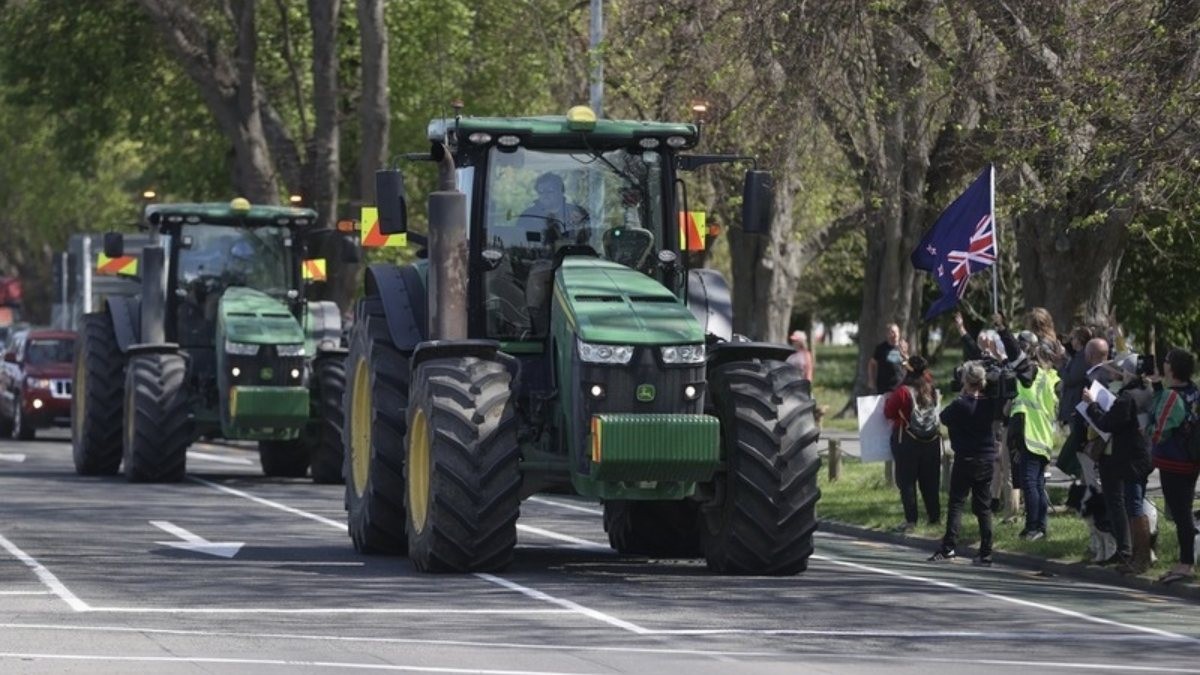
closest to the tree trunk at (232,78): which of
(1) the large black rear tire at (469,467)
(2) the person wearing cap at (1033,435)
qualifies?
(2) the person wearing cap at (1033,435)

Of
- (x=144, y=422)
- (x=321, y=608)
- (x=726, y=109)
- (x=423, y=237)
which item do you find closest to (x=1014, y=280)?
(x=726, y=109)

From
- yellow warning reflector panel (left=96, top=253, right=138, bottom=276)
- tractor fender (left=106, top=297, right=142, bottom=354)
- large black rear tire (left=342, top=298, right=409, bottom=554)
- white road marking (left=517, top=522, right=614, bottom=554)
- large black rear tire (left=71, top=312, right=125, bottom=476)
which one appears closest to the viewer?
large black rear tire (left=342, top=298, right=409, bottom=554)

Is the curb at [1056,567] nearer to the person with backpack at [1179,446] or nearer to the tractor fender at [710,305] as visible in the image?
the person with backpack at [1179,446]

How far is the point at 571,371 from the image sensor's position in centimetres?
1784

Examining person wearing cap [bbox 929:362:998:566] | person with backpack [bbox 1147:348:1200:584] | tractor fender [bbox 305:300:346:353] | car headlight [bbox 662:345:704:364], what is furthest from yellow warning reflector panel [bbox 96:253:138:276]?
person with backpack [bbox 1147:348:1200:584]

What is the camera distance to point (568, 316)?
1795 cm

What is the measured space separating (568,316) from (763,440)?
1.58m

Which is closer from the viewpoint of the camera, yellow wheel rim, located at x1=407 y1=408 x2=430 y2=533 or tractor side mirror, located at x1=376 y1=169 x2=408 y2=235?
yellow wheel rim, located at x1=407 y1=408 x2=430 y2=533

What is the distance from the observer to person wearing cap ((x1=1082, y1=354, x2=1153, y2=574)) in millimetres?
19375

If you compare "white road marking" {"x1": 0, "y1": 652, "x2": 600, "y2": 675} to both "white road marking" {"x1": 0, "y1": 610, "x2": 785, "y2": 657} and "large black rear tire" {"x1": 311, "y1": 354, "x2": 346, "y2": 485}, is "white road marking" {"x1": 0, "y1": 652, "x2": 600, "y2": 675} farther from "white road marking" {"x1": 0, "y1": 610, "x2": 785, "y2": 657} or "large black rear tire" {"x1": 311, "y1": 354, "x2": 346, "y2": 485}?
"large black rear tire" {"x1": 311, "y1": 354, "x2": 346, "y2": 485}

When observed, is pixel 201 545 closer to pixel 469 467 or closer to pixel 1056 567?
pixel 469 467

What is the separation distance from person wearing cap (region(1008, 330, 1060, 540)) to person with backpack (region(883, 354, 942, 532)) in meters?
1.27

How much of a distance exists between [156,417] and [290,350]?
1.68 m

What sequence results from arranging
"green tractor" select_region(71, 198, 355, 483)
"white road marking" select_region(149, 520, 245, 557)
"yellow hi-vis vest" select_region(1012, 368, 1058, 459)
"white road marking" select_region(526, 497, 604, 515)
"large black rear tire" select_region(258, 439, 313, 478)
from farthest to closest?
"large black rear tire" select_region(258, 439, 313, 478) < "green tractor" select_region(71, 198, 355, 483) < "white road marking" select_region(526, 497, 604, 515) < "yellow hi-vis vest" select_region(1012, 368, 1058, 459) < "white road marking" select_region(149, 520, 245, 557)
